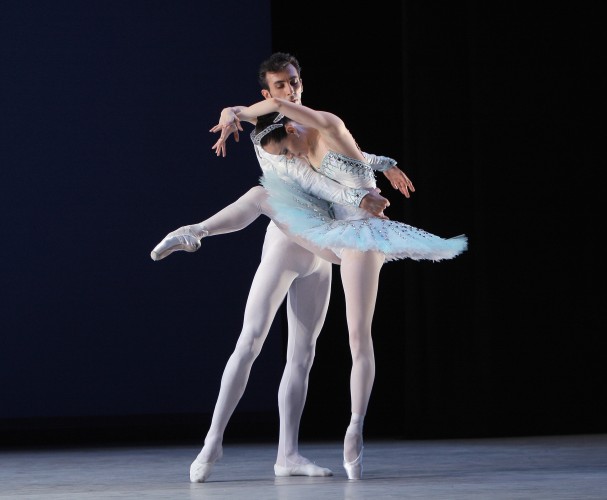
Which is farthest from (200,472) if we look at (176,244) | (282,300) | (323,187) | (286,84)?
(286,84)

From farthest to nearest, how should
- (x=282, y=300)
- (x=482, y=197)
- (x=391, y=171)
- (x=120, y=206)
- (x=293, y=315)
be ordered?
1. (x=120, y=206)
2. (x=482, y=197)
3. (x=391, y=171)
4. (x=293, y=315)
5. (x=282, y=300)

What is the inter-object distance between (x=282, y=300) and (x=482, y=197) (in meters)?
2.01

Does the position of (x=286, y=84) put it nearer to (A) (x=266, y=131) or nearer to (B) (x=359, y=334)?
(A) (x=266, y=131)

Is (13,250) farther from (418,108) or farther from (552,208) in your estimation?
(552,208)

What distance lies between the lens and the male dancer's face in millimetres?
3504

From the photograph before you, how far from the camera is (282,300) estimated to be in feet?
11.4

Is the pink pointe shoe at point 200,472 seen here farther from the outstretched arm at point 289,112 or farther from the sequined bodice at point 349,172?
the outstretched arm at point 289,112

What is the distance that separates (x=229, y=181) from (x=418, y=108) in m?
1.07

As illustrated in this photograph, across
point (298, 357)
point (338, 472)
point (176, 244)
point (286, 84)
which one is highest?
point (286, 84)

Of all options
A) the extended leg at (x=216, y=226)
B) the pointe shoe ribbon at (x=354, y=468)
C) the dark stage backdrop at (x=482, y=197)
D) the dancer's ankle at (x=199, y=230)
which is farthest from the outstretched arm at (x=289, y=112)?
the dark stage backdrop at (x=482, y=197)

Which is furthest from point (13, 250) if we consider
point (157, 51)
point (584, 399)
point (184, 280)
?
point (584, 399)

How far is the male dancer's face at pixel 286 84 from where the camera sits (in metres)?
3.50

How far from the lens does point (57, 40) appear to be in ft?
17.8

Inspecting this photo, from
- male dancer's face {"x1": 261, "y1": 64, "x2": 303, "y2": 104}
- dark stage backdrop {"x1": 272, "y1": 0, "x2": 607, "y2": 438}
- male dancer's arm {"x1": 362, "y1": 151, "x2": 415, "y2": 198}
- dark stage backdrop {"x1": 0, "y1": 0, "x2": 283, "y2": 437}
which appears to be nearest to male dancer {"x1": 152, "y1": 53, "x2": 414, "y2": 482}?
male dancer's face {"x1": 261, "y1": 64, "x2": 303, "y2": 104}
